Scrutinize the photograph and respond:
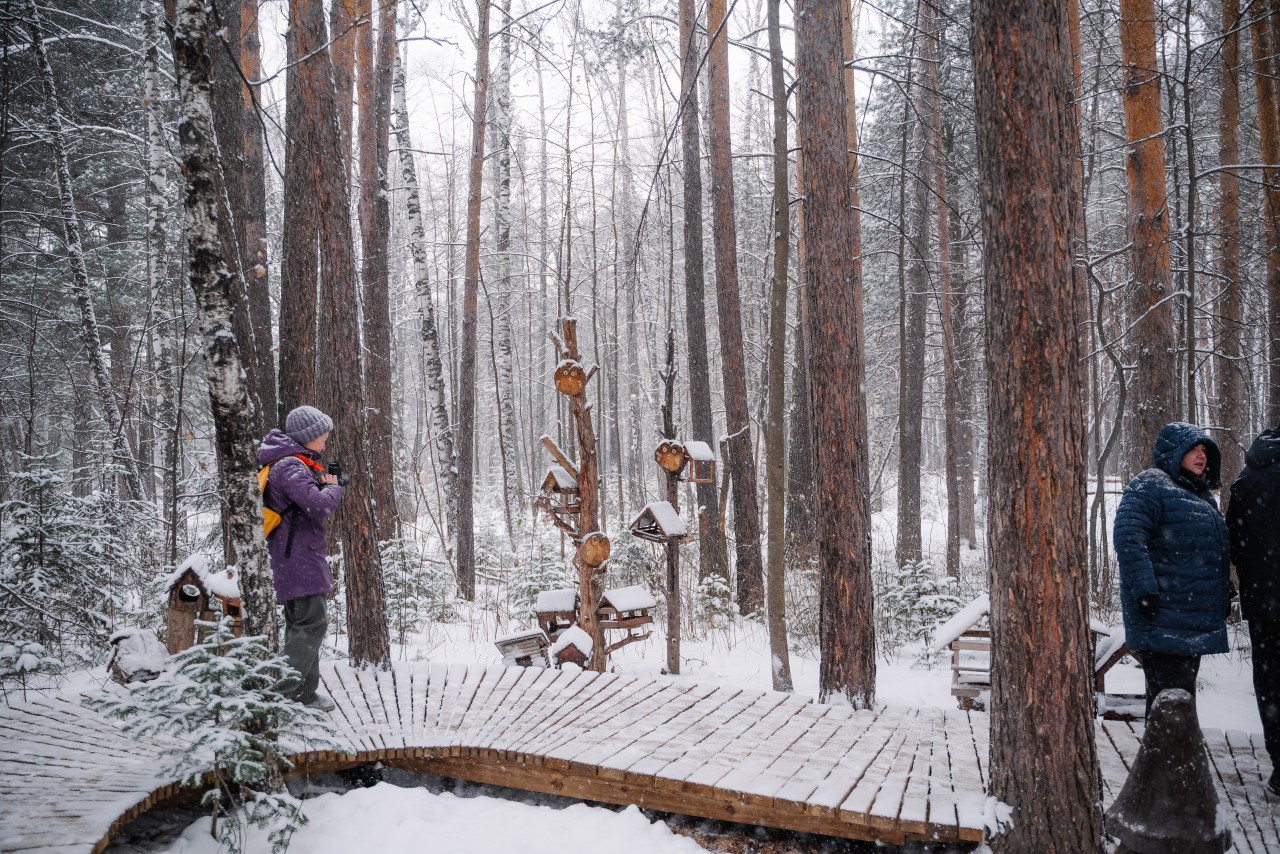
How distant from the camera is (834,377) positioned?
573 centimetres

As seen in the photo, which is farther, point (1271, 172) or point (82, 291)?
point (82, 291)

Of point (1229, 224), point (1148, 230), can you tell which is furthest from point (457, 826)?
point (1229, 224)

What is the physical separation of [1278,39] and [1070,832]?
10.9 meters

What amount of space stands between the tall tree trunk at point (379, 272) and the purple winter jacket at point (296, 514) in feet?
18.6

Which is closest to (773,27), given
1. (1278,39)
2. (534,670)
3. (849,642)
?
(849,642)

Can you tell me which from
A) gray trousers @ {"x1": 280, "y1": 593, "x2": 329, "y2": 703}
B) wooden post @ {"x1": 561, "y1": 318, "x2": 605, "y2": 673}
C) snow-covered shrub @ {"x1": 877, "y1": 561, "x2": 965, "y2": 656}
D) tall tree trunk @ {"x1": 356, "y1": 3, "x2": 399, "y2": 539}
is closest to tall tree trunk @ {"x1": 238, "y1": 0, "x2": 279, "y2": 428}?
tall tree trunk @ {"x1": 356, "y1": 3, "x2": 399, "y2": 539}

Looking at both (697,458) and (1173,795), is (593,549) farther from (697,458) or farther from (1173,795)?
(1173,795)

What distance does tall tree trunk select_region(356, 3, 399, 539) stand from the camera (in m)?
10.8

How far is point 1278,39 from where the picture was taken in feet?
31.0

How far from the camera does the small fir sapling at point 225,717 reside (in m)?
3.43

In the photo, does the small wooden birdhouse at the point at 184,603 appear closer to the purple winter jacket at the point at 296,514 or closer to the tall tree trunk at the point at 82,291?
the purple winter jacket at the point at 296,514

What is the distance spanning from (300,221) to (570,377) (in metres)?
3.20

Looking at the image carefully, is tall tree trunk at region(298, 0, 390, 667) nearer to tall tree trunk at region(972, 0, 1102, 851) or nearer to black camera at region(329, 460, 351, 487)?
black camera at region(329, 460, 351, 487)

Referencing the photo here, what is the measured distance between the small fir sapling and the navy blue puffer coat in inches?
172
